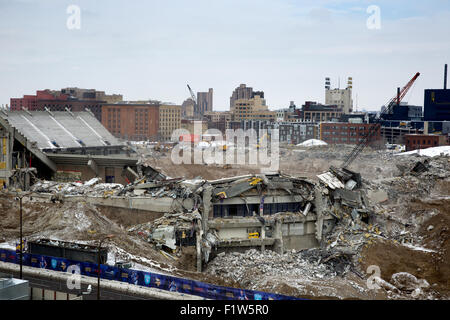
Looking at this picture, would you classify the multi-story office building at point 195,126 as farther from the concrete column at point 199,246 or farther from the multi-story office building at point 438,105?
the concrete column at point 199,246

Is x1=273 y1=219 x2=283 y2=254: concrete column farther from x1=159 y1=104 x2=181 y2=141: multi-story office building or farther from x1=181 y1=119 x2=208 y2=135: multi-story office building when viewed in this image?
x1=181 y1=119 x2=208 y2=135: multi-story office building

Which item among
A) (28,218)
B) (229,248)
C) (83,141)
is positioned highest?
(83,141)

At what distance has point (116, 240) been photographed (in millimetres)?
23203

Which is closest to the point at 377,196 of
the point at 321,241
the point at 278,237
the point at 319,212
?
the point at 319,212

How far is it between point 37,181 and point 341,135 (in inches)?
3153

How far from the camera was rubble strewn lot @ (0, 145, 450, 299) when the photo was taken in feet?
71.3

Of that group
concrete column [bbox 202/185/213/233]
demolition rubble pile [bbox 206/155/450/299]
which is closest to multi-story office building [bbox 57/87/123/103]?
demolition rubble pile [bbox 206/155/450/299]

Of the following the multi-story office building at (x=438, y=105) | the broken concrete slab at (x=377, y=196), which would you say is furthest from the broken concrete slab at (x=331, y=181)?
the multi-story office building at (x=438, y=105)

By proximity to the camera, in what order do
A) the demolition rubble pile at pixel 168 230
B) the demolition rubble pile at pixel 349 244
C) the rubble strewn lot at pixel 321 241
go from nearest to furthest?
the rubble strewn lot at pixel 321 241, the demolition rubble pile at pixel 349 244, the demolition rubble pile at pixel 168 230

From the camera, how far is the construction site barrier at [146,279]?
16453 mm

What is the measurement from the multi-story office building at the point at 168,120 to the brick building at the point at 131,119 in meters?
6.08

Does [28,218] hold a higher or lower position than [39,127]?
lower
